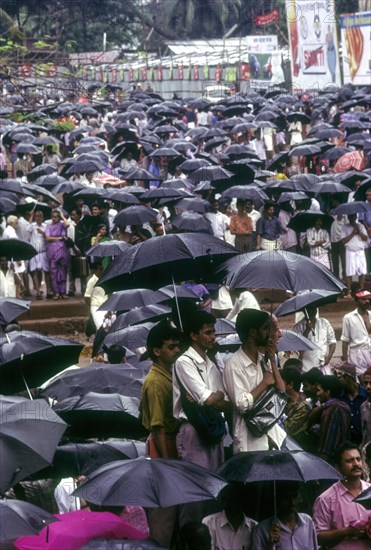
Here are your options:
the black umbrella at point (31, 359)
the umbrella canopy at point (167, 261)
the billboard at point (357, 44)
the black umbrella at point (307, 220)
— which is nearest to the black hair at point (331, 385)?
the umbrella canopy at point (167, 261)

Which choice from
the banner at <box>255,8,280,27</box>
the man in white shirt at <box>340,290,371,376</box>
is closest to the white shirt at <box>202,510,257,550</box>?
the man in white shirt at <box>340,290,371,376</box>

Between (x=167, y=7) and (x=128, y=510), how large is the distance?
198ft

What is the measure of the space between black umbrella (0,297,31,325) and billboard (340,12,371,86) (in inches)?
1080

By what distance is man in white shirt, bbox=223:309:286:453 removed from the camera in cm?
686

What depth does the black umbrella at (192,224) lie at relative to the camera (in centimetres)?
1484

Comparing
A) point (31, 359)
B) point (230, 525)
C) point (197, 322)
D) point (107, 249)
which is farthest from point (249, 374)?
point (107, 249)

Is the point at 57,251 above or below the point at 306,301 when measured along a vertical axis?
below

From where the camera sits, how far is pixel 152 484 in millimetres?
6238

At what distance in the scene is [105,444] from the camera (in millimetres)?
7586

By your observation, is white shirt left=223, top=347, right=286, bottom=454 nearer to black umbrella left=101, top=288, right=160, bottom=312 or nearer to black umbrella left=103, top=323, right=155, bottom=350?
black umbrella left=103, top=323, right=155, bottom=350

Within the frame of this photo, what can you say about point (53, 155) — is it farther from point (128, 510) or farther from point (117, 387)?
point (128, 510)

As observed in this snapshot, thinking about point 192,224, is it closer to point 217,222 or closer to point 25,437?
point 217,222

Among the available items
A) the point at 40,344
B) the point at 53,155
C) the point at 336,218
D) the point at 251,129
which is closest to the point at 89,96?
the point at 40,344

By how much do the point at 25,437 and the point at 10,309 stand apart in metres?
3.91
